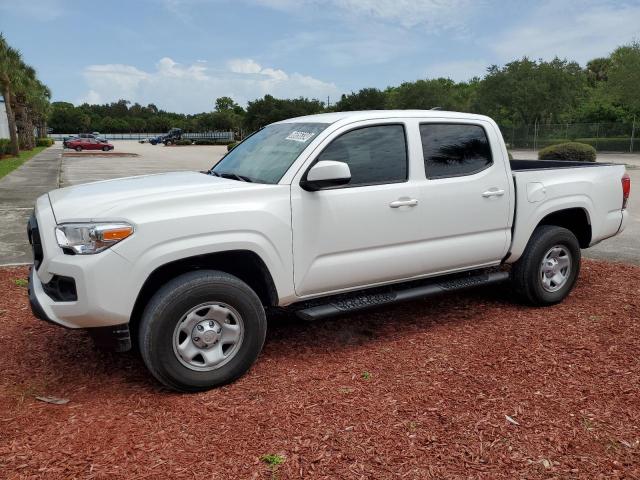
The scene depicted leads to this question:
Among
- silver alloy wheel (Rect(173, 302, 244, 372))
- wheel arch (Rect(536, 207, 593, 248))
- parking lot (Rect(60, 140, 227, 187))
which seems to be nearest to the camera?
silver alloy wheel (Rect(173, 302, 244, 372))

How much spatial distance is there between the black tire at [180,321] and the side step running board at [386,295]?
1.49 feet

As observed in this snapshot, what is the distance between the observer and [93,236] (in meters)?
3.26

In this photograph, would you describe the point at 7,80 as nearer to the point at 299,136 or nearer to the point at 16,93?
the point at 16,93

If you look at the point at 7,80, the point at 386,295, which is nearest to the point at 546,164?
the point at 386,295

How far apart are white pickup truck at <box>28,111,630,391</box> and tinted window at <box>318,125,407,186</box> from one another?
0.04 feet

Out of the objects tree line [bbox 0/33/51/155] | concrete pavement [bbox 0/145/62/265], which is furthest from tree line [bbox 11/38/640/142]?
concrete pavement [bbox 0/145/62/265]

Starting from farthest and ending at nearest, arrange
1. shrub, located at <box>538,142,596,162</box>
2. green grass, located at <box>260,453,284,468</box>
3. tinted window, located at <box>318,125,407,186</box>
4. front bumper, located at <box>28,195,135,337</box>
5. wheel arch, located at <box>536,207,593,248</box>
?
1. shrub, located at <box>538,142,596,162</box>
2. wheel arch, located at <box>536,207,593,248</box>
3. tinted window, located at <box>318,125,407,186</box>
4. front bumper, located at <box>28,195,135,337</box>
5. green grass, located at <box>260,453,284,468</box>

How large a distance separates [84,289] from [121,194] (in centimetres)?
70

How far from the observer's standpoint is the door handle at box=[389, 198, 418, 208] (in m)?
4.17

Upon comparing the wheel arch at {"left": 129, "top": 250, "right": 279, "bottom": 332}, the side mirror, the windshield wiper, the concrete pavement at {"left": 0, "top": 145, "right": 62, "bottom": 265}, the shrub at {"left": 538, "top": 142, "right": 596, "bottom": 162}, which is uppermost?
the side mirror

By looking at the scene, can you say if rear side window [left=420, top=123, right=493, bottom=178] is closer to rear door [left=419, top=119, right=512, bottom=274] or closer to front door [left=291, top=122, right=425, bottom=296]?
rear door [left=419, top=119, right=512, bottom=274]

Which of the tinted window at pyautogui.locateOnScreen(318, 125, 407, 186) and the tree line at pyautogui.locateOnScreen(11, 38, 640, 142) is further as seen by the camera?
the tree line at pyautogui.locateOnScreen(11, 38, 640, 142)

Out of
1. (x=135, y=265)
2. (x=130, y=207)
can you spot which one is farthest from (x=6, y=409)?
(x=130, y=207)

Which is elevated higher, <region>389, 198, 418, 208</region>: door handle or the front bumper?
<region>389, 198, 418, 208</region>: door handle
